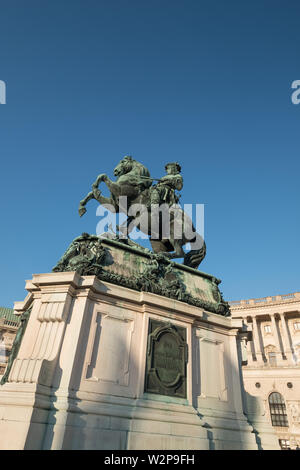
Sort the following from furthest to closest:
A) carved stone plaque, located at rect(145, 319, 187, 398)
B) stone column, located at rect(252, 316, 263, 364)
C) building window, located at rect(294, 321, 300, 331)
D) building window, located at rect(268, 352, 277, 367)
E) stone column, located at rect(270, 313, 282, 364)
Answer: building window, located at rect(294, 321, 300, 331) → stone column, located at rect(270, 313, 282, 364) → stone column, located at rect(252, 316, 263, 364) → building window, located at rect(268, 352, 277, 367) → carved stone plaque, located at rect(145, 319, 187, 398)

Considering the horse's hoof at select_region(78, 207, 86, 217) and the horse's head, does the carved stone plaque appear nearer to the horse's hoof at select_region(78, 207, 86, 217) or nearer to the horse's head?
the horse's hoof at select_region(78, 207, 86, 217)

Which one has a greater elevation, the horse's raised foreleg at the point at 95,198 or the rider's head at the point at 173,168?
the rider's head at the point at 173,168

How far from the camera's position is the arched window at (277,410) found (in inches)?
1678

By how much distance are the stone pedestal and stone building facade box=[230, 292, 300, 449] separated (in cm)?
4081

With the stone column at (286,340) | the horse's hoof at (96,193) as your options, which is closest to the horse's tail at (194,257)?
the horse's hoof at (96,193)

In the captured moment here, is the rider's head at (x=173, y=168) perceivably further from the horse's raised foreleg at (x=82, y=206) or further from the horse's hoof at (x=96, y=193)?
the horse's raised foreleg at (x=82, y=206)

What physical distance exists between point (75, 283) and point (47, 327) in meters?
1.01

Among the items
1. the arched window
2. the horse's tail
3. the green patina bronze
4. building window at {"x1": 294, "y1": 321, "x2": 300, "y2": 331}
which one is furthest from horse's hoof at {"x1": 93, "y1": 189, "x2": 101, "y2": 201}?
building window at {"x1": 294, "y1": 321, "x2": 300, "y2": 331}

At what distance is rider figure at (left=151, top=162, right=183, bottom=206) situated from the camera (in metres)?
9.54

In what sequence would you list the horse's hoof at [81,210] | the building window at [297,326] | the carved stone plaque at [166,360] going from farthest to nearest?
1. the building window at [297,326]
2. the horse's hoof at [81,210]
3. the carved stone plaque at [166,360]

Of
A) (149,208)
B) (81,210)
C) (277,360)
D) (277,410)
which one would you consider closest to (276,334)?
(277,360)
